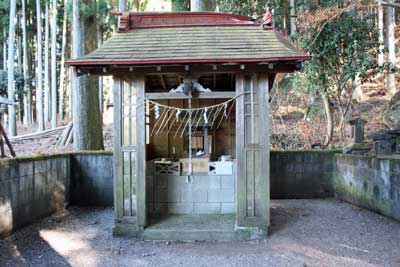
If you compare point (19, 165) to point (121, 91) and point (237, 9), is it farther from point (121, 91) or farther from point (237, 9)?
point (237, 9)

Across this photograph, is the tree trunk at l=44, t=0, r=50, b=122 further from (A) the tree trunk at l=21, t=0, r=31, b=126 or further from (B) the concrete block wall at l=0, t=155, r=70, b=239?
(B) the concrete block wall at l=0, t=155, r=70, b=239

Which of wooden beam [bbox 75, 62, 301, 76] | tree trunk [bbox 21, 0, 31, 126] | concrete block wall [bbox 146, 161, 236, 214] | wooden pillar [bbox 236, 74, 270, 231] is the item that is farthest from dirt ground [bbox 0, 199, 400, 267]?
tree trunk [bbox 21, 0, 31, 126]

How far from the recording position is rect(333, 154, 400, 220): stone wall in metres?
5.79

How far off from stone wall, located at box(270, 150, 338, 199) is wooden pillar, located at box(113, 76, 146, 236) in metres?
4.00

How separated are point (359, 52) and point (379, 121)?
4.05 metres

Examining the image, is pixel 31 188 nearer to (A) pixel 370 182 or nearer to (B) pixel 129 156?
(B) pixel 129 156

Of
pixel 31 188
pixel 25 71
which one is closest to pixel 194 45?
pixel 31 188

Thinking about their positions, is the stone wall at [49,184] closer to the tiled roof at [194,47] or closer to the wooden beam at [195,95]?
the tiled roof at [194,47]

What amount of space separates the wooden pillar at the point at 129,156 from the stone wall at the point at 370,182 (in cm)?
420

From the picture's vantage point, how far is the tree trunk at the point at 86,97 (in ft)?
28.0

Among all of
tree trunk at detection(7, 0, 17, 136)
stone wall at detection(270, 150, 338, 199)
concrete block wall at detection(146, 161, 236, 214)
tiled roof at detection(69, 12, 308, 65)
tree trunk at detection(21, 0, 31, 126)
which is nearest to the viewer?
tiled roof at detection(69, 12, 308, 65)

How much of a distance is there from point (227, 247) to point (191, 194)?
1.47 m

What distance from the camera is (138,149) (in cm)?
515

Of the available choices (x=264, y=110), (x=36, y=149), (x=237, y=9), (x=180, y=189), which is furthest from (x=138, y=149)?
(x=36, y=149)
